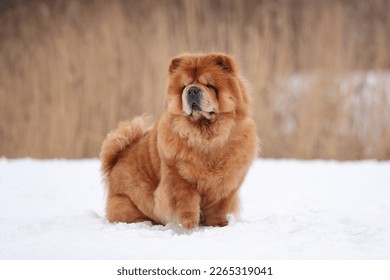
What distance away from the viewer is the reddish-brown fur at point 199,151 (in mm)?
3441

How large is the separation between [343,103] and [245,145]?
4.10 m

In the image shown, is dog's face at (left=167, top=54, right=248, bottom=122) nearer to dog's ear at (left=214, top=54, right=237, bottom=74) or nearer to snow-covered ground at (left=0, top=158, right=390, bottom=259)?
dog's ear at (left=214, top=54, right=237, bottom=74)

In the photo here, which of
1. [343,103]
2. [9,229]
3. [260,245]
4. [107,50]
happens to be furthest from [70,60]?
Answer: [260,245]

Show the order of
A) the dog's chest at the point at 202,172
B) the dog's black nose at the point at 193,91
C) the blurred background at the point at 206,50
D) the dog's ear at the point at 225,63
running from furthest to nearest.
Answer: the blurred background at the point at 206,50, the dog's ear at the point at 225,63, the dog's chest at the point at 202,172, the dog's black nose at the point at 193,91

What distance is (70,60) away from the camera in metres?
7.44

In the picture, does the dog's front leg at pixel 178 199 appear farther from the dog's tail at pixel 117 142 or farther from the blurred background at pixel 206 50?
the blurred background at pixel 206 50

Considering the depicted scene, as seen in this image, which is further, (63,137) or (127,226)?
(63,137)

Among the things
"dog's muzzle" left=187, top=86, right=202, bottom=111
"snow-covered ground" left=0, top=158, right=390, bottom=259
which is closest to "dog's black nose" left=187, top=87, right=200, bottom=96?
"dog's muzzle" left=187, top=86, right=202, bottom=111

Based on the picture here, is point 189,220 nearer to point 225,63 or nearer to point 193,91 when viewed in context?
point 193,91

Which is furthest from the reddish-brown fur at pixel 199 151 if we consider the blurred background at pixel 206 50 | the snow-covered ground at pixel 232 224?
the blurred background at pixel 206 50

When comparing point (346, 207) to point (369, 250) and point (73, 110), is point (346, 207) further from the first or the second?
point (73, 110)

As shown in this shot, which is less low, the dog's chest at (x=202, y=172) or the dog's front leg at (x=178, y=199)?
the dog's chest at (x=202, y=172)

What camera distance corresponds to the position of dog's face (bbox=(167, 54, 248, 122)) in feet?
11.2

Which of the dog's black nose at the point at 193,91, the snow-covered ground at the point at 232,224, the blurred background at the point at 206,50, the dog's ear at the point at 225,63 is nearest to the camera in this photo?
the snow-covered ground at the point at 232,224
